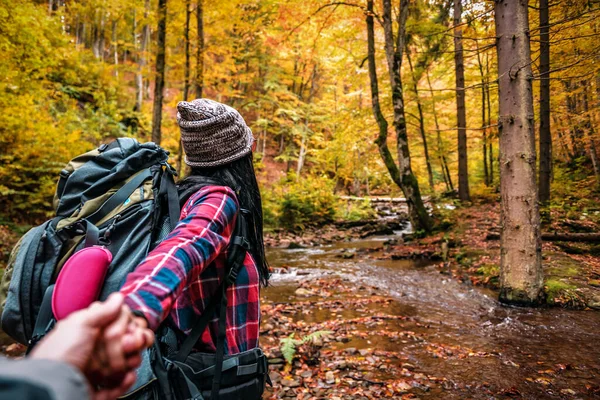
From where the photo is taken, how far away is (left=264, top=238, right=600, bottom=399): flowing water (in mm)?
3287

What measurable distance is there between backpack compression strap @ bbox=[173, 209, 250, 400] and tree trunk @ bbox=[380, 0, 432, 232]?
997 cm

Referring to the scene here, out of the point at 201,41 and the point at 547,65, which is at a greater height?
the point at 201,41

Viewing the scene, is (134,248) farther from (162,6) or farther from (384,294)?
(162,6)

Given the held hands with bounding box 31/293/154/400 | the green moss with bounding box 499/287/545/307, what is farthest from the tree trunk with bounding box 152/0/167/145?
the held hands with bounding box 31/293/154/400

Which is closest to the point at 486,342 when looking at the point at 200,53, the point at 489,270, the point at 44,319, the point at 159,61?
the point at 489,270

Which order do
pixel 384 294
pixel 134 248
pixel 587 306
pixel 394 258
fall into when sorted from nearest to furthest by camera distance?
pixel 134 248 < pixel 587 306 < pixel 384 294 < pixel 394 258

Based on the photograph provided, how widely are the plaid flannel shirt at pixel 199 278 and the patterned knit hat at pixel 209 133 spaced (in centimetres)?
24

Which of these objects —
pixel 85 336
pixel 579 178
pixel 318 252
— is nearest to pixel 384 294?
pixel 318 252

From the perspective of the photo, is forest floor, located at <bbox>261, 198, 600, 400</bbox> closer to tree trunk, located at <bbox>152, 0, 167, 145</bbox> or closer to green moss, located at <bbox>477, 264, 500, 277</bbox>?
green moss, located at <bbox>477, 264, 500, 277</bbox>

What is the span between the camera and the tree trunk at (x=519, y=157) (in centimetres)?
507

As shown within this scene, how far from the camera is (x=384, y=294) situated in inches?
258

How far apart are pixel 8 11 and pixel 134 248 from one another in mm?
8654

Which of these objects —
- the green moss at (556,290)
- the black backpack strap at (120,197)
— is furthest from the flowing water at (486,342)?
the black backpack strap at (120,197)

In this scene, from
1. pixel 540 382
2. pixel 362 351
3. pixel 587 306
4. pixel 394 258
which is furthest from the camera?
pixel 394 258
